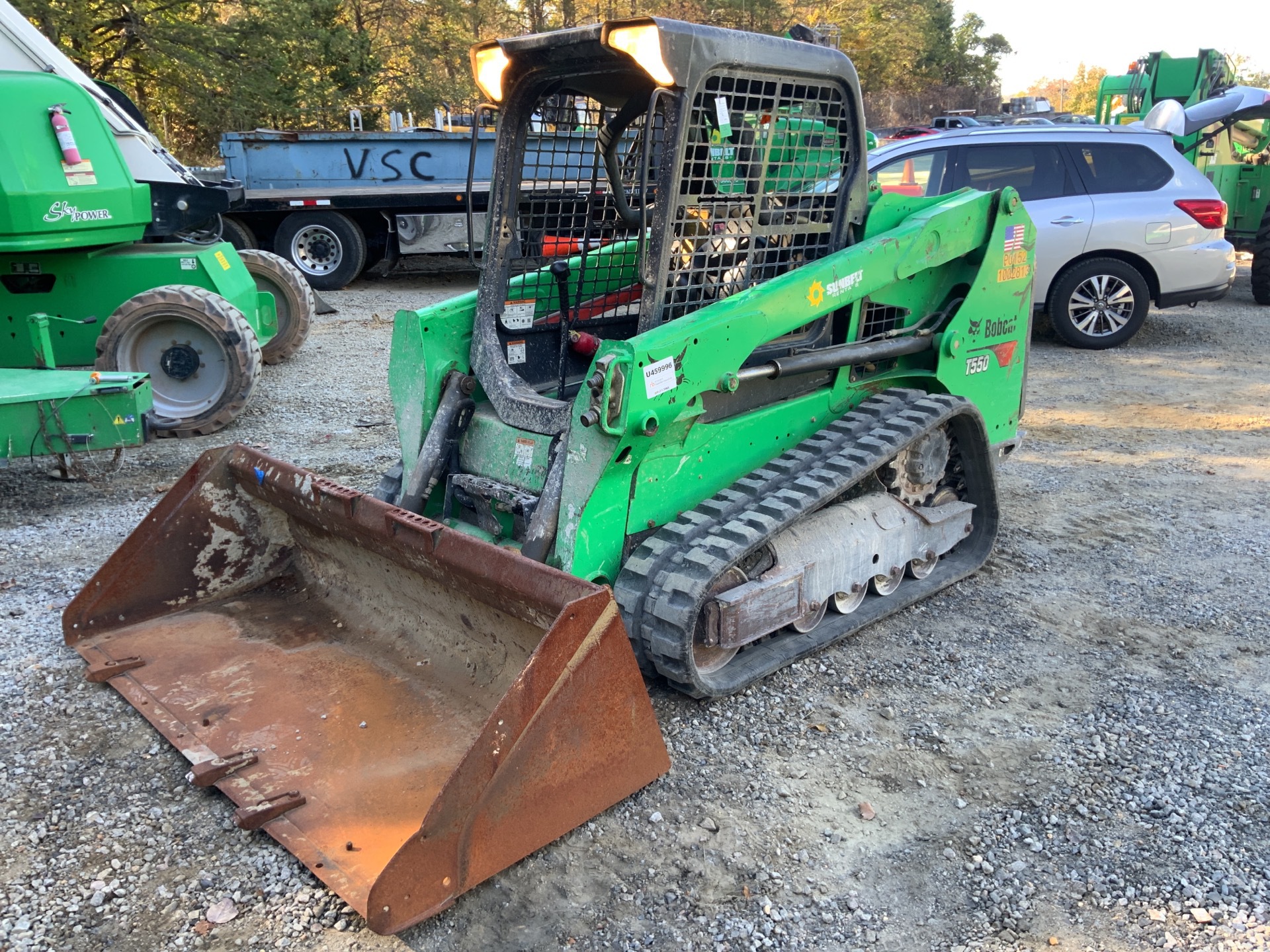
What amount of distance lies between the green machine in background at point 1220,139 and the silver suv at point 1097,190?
10.9 ft

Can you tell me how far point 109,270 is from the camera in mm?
6949

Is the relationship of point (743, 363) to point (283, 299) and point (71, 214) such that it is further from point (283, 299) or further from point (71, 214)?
point (283, 299)

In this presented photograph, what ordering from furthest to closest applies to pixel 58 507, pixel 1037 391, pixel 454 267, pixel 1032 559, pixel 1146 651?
pixel 454 267 → pixel 1037 391 → pixel 58 507 → pixel 1032 559 → pixel 1146 651

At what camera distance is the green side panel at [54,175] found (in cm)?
602

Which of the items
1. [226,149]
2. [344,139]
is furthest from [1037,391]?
[226,149]

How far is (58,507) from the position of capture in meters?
5.46

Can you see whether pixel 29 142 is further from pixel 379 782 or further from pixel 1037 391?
pixel 1037 391

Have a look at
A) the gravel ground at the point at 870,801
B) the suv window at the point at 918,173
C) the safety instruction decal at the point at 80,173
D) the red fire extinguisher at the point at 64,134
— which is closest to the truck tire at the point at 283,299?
the safety instruction decal at the point at 80,173

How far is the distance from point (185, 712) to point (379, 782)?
0.82m

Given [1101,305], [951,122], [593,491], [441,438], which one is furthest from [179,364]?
[951,122]

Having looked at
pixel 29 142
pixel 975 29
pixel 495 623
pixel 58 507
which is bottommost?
pixel 58 507

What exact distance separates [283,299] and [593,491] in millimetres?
6453

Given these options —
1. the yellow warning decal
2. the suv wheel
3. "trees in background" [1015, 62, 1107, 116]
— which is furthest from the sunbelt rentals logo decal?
"trees in background" [1015, 62, 1107, 116]

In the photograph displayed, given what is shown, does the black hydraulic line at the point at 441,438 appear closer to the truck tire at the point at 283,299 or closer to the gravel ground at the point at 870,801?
the gravel ground at the point at 870,801
